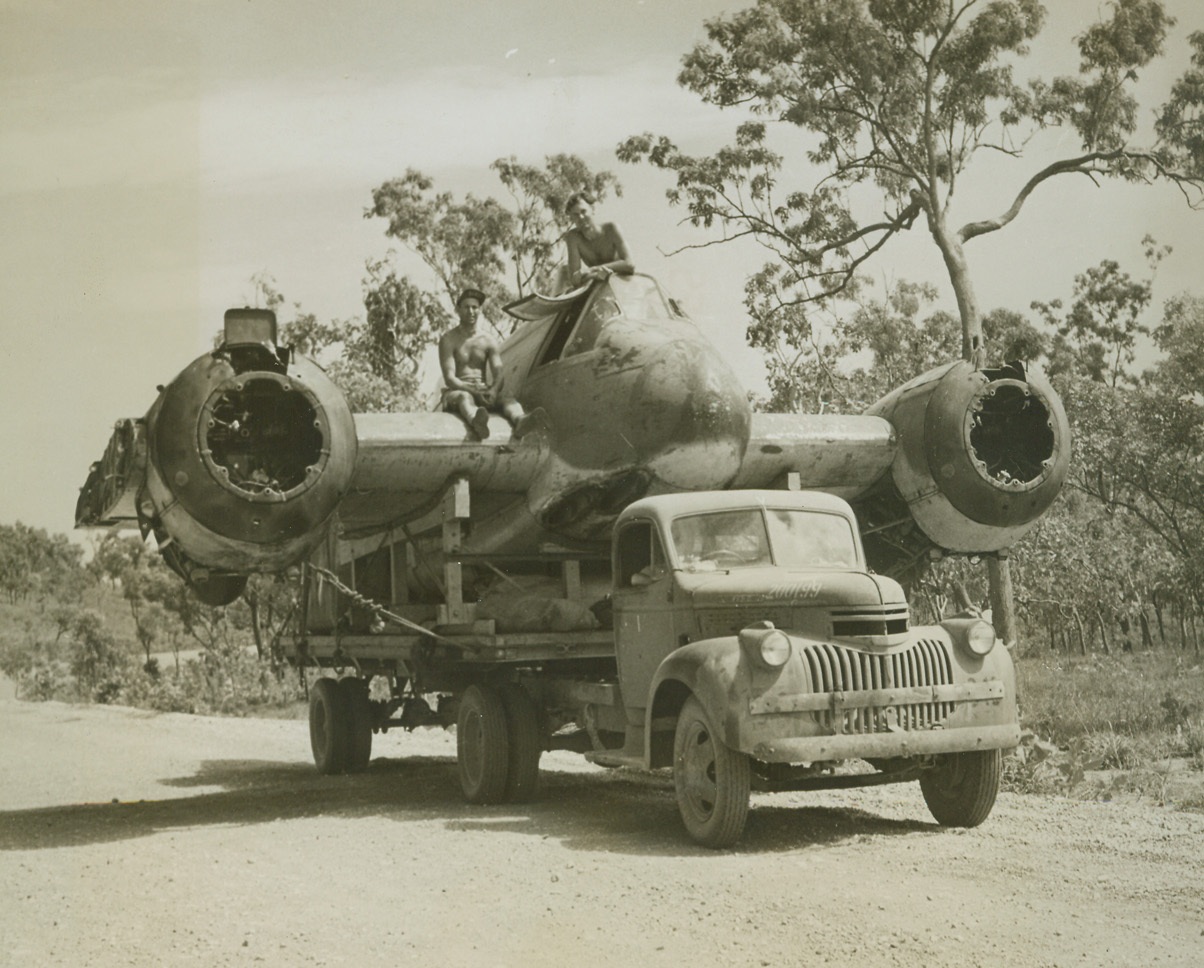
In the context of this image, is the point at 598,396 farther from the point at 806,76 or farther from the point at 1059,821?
the point at 806,76

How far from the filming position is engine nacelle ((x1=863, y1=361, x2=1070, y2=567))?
37.2 ft

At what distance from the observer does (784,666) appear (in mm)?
7551

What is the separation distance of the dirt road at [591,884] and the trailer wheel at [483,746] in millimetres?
237

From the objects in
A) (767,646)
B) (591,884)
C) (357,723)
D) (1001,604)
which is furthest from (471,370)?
(1001,604)

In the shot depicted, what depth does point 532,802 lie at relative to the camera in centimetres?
1041

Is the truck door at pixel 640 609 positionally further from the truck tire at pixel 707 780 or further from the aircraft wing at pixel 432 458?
the aircraft wing at pixel 432 458

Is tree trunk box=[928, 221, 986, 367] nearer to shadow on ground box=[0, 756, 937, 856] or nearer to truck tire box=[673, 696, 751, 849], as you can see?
shadow on ground box=[0, 756, 937, 856]

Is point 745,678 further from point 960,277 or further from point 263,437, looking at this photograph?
point 960,277

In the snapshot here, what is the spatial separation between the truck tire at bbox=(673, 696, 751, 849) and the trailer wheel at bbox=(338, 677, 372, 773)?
6158 mm

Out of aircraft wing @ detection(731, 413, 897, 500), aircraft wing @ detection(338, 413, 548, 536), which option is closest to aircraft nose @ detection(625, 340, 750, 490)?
aircraft wing @ detection(731, 413, 897, 500)

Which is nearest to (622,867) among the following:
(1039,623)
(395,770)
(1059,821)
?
(1059,821)

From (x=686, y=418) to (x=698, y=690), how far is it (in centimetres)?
316

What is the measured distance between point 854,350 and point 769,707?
1881 centimetres

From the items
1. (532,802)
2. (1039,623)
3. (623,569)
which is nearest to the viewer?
(623,569)
